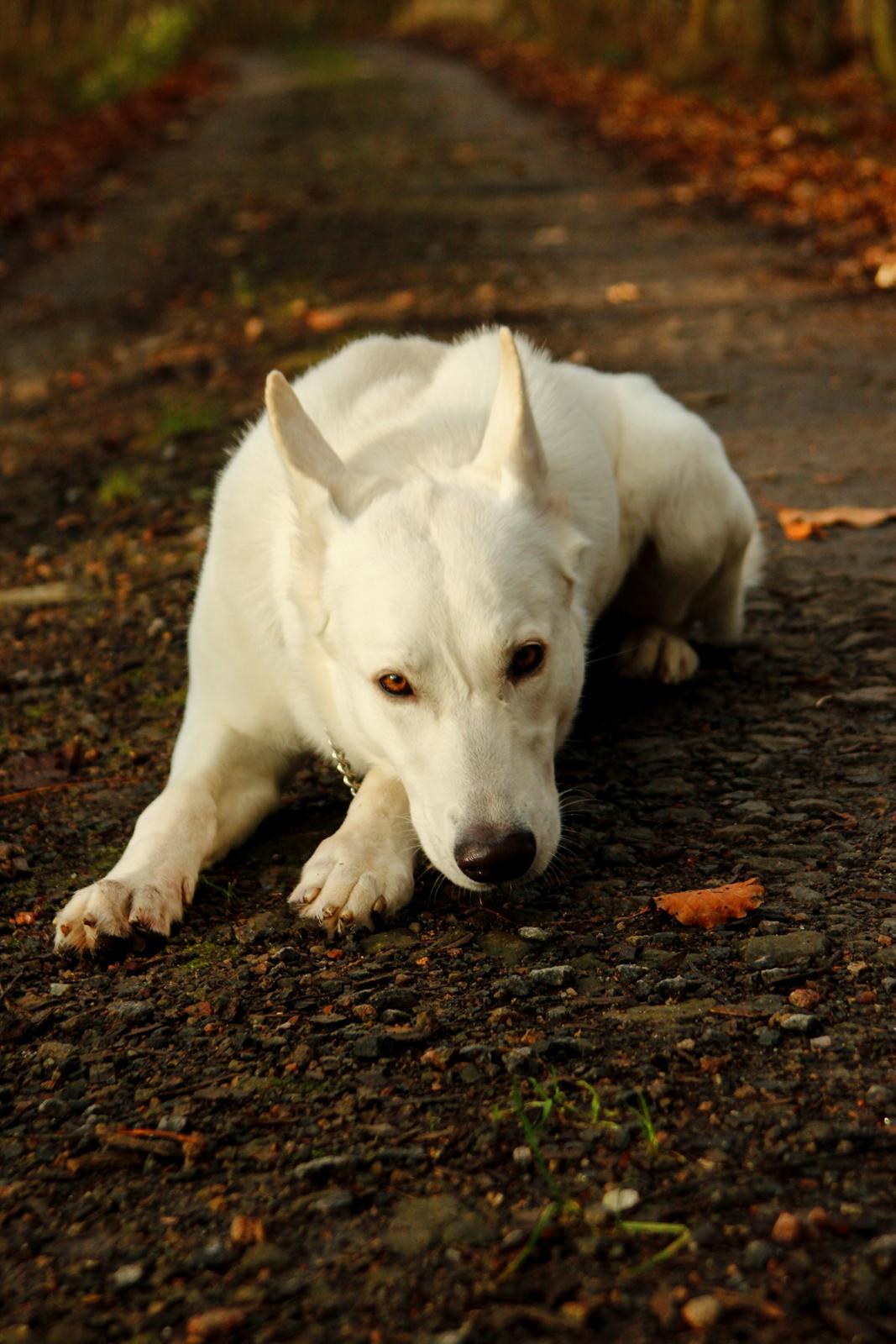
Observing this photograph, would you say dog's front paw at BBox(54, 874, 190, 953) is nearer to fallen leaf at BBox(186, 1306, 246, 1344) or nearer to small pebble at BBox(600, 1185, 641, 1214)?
fallen leaf at BBox(186, 1306, 246, 1344)

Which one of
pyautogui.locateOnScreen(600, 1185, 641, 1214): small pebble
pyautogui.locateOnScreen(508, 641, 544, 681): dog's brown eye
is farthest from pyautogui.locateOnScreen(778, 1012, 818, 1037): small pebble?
pyautogui.locateOnScreen(508, 641, 544, 681): dog's brown eye

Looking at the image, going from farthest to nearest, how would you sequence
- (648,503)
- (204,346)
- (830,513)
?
(204,346) < (830,513) < (648,503)

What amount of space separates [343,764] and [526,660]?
26.2 inches

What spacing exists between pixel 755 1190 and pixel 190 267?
31.4ft

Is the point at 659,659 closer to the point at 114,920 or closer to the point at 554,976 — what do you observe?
the point at 554,976

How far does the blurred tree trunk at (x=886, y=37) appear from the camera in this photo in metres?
12.0

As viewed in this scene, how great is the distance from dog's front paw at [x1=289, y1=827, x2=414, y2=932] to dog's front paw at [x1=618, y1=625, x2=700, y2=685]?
148cm

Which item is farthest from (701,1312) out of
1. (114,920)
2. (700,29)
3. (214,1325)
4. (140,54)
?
(140,54)

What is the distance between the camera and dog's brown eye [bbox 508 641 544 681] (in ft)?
9.67

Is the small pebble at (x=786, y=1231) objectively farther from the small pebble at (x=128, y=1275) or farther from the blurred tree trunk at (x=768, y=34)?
the blurred tree trunk at (x=768, y=34)

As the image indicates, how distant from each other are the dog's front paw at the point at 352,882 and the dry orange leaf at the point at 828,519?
9.02ft

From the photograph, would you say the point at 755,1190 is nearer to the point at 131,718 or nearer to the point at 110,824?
the point at 110,824

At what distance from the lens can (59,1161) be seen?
91.9 inches

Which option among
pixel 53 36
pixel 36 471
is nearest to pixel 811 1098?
pixel 36 471
